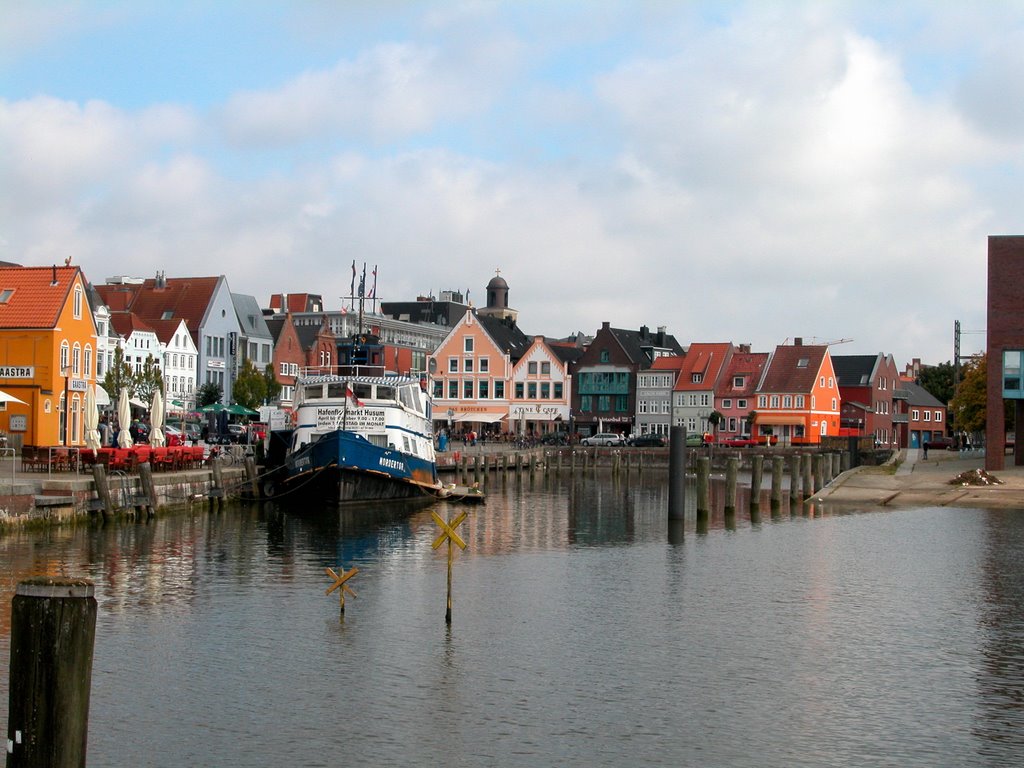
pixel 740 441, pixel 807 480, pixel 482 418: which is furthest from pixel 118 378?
pixel 740 441

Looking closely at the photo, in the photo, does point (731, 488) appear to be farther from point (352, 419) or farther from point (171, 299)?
point (171, 299)

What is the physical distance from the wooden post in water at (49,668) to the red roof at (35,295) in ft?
166

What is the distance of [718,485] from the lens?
76.2 m

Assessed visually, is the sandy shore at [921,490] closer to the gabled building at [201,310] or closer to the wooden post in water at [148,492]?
the wooden post in water at [148,492]

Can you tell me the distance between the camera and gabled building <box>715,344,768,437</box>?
112 m

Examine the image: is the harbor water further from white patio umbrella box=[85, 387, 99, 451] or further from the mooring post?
white patio umbrella box=[85, 387, 99, 451]

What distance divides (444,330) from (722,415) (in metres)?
46.1

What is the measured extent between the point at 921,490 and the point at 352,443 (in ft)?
81.0

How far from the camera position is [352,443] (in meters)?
48.1

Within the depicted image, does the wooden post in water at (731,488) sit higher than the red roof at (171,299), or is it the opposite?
the red roof at (171,299)

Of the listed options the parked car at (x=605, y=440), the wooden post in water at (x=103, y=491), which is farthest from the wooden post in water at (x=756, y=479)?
the parked car at (x=605, y=440)

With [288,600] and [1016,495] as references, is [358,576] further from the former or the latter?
[1016,495]

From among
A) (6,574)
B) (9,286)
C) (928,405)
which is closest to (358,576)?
(6,574)

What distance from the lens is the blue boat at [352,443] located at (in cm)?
4800
